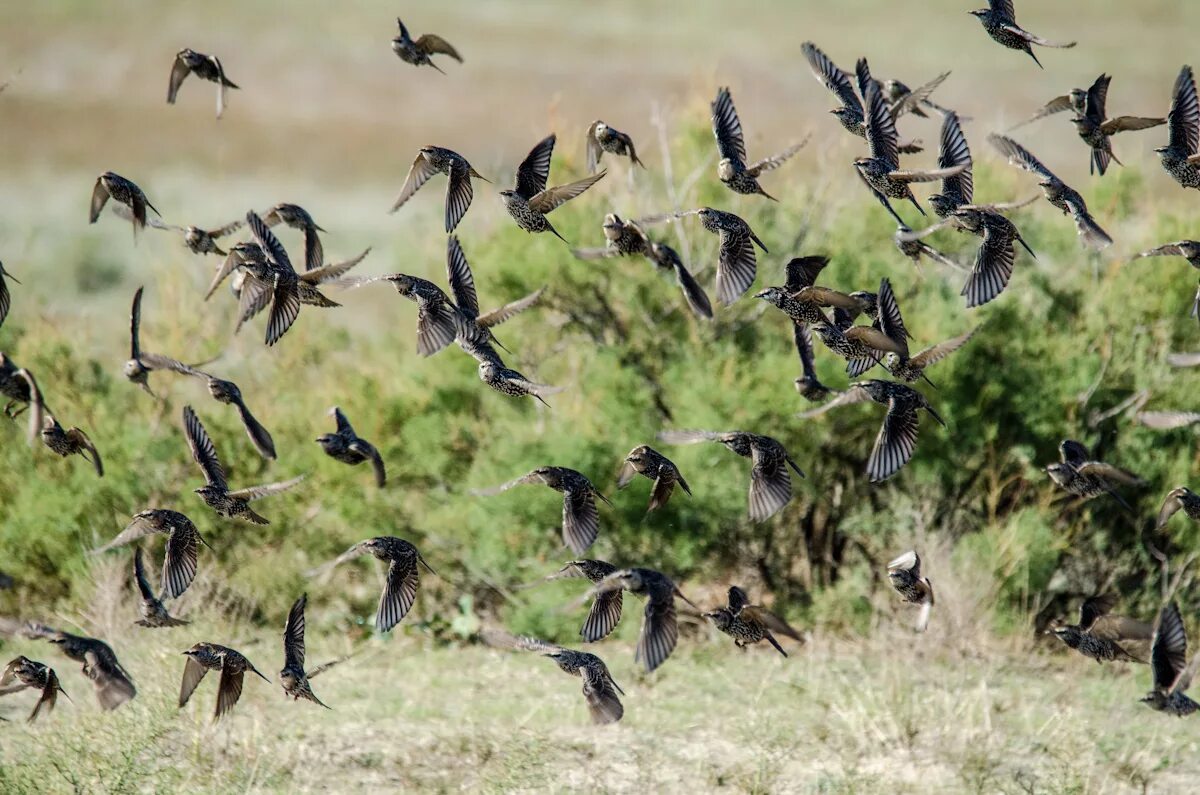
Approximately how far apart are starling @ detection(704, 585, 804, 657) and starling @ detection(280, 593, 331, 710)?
157 centimetres

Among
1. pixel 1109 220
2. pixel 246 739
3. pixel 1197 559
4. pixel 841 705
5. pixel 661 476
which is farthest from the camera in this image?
pixel 1109 220

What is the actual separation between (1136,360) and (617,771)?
4813mm

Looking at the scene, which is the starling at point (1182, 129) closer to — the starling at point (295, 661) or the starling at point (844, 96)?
the starling at point (844, 96)

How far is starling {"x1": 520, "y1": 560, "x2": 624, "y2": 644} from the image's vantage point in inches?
256

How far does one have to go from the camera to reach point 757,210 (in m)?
12.1

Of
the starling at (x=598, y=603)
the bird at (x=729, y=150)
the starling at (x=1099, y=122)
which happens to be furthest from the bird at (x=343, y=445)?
the starling at (x=1099, y=122)

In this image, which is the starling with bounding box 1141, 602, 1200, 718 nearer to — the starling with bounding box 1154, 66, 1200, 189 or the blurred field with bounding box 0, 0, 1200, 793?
the blurred field with bounding box 0, 0, 1200, 793

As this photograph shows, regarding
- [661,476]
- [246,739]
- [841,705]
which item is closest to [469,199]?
[661,476]

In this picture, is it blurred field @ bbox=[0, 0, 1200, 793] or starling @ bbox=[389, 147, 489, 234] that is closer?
starling @ bbox=[389, 147, 489, 234]

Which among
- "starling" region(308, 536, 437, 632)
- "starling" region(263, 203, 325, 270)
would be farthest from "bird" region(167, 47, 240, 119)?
"starling" region(308, 536, 437, 632)

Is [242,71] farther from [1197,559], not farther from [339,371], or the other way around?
[1197,559]

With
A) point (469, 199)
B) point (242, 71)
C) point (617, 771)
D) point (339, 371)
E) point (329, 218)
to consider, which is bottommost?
point (617, 771)

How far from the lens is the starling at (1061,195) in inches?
255

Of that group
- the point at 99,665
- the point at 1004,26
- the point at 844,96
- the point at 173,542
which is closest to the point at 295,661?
the point at 173,542
